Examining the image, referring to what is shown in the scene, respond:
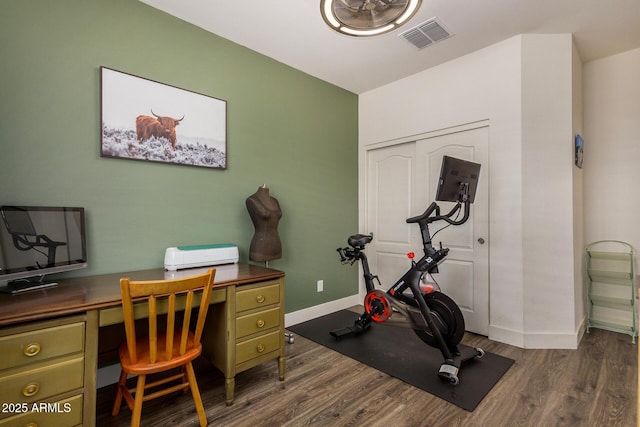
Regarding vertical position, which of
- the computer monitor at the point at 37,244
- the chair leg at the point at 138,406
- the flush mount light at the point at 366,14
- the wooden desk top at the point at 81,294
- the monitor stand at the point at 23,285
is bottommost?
the chair leg at the point at 138,406

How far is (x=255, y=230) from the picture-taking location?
275 centimetres

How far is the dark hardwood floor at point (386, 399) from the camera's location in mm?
1724

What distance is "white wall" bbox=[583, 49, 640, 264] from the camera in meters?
2.95

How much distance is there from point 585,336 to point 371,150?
292 centimetres

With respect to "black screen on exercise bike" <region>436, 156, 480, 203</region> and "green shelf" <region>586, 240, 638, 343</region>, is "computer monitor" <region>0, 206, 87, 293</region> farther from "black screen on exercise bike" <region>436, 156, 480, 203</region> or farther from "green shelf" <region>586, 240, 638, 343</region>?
"green shelf" <region>586, 240, 638, 343</region>

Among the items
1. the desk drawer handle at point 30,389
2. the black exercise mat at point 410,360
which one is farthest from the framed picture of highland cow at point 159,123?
the black exercise mat at point 410,360

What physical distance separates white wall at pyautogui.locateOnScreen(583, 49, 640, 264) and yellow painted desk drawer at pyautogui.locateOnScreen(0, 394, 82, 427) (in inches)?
172

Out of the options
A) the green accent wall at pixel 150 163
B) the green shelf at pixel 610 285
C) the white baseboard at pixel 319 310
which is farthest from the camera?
the white baseboard at pixel 319 310

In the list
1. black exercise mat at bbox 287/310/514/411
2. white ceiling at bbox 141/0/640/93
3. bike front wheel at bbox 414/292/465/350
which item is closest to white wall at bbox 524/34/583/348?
white ceiling at bbox 141/0/640/93

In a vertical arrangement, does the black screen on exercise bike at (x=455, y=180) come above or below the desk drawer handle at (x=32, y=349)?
above

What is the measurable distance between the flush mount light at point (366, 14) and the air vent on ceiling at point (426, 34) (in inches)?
37.1

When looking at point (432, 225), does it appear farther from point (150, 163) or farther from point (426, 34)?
point (150, 163)

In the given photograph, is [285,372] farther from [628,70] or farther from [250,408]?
[628,70]

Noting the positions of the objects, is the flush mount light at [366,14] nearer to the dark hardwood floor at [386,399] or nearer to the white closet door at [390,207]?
the white closet door at [390,207]
